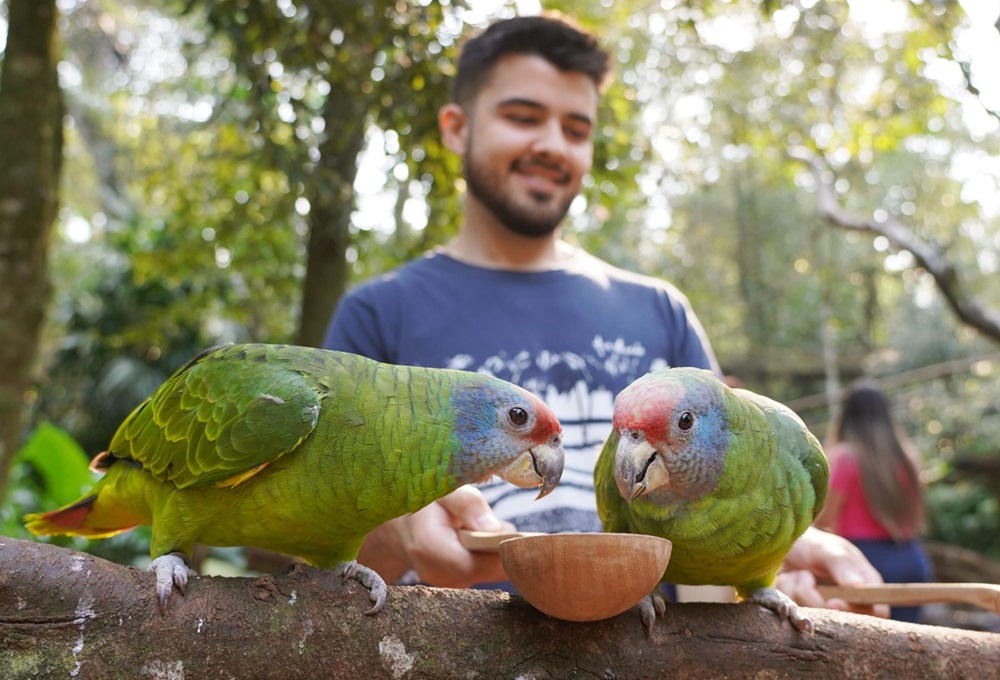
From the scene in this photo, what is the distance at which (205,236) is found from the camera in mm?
5410

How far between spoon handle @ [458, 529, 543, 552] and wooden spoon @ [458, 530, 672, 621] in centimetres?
35

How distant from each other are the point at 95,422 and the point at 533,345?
9.07 meters

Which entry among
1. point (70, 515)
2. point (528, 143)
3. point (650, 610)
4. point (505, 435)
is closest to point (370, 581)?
point (505, 435)

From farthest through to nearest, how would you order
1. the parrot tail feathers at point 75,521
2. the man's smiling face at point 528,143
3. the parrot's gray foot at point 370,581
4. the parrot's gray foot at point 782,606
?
the man's smiling face at point 528,143 < the parrot tail feathers at point 75,521 < the parrot's gray foot at point 782,606 < the parrot's gray foot at point 370,581

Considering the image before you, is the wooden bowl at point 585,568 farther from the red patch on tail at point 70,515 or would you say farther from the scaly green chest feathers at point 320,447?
the red patch on tail at point 70,515

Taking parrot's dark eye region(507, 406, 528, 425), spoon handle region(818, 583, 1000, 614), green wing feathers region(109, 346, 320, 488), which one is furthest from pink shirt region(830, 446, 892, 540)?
green wing feathers region(109, 346, 320, 488)

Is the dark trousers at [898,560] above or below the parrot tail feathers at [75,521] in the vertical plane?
below

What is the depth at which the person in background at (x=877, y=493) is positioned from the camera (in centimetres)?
496

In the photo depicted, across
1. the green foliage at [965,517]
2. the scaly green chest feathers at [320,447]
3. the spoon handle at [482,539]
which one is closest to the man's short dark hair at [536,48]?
the scaly green chest feathers at [320,447]

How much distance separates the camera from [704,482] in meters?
1.57

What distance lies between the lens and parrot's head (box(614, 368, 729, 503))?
151 centimetres

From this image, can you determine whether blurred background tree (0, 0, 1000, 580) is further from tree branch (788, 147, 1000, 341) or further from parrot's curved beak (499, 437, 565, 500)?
parrot's curved beak (499, 437, 565, 500)

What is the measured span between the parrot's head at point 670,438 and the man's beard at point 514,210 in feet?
3.64

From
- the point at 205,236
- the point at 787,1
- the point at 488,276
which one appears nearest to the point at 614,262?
the point at 205,236
